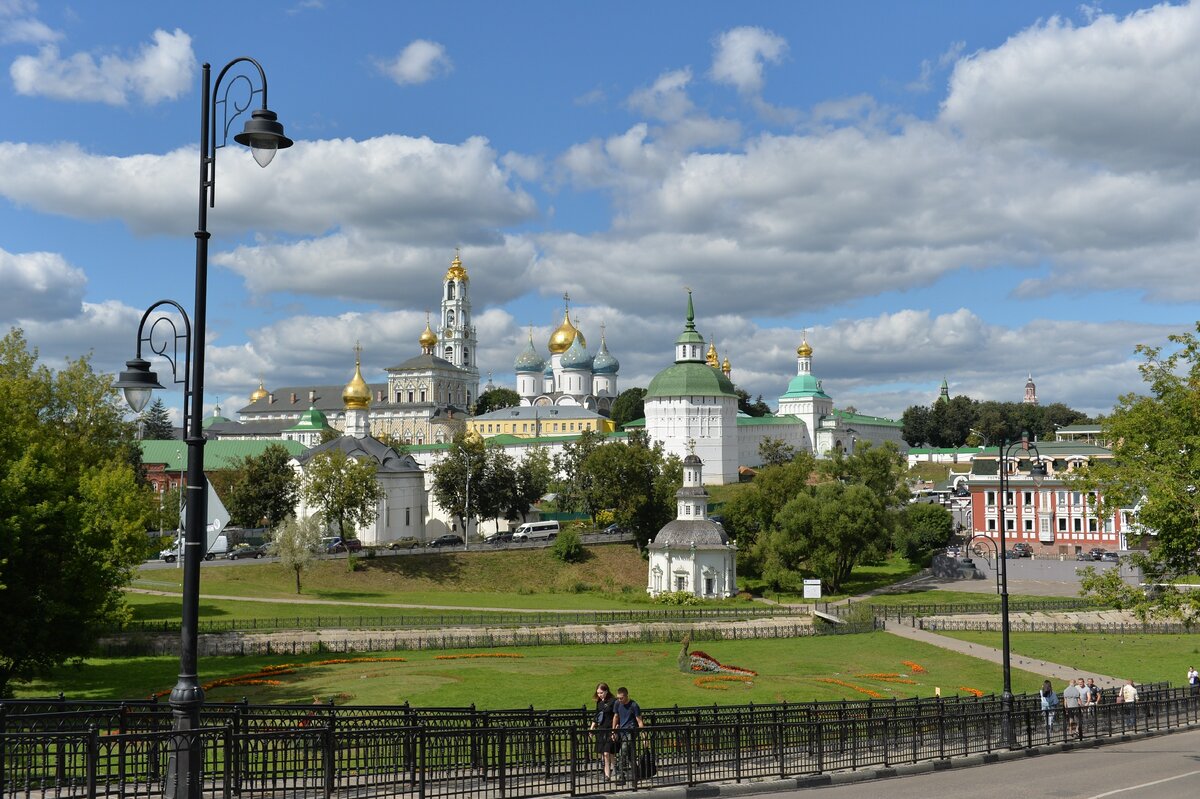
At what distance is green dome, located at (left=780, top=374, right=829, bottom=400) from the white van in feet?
259

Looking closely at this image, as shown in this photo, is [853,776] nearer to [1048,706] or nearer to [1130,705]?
[1048,706]

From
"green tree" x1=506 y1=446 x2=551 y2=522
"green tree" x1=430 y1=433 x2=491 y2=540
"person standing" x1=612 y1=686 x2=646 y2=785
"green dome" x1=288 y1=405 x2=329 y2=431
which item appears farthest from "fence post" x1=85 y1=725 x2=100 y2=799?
"green dome" x1=288 y1=405 x2=329 y2=431

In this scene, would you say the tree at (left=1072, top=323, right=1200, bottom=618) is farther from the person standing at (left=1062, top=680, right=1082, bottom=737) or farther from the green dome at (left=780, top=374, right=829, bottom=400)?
the green dome at (left=780, top=374, right=829, bottom=400)

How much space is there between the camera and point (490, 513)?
309 ft

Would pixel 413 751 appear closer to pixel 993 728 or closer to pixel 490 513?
pixel 993 728

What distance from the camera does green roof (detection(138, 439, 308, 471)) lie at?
11688 centimetres

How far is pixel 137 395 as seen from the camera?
1337 centimetres

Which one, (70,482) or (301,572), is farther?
(301,572)

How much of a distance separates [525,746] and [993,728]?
1234 cm

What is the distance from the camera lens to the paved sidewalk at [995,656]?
132ft

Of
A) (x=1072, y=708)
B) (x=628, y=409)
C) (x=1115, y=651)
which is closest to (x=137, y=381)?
(x=1072, y=708)

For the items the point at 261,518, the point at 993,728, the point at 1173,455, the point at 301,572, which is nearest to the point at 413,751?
the point at 993,728

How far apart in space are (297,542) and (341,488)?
14.2 meters

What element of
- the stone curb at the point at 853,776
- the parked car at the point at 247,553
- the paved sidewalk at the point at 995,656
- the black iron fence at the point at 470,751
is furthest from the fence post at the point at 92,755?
the parked car at the point at 247,553
